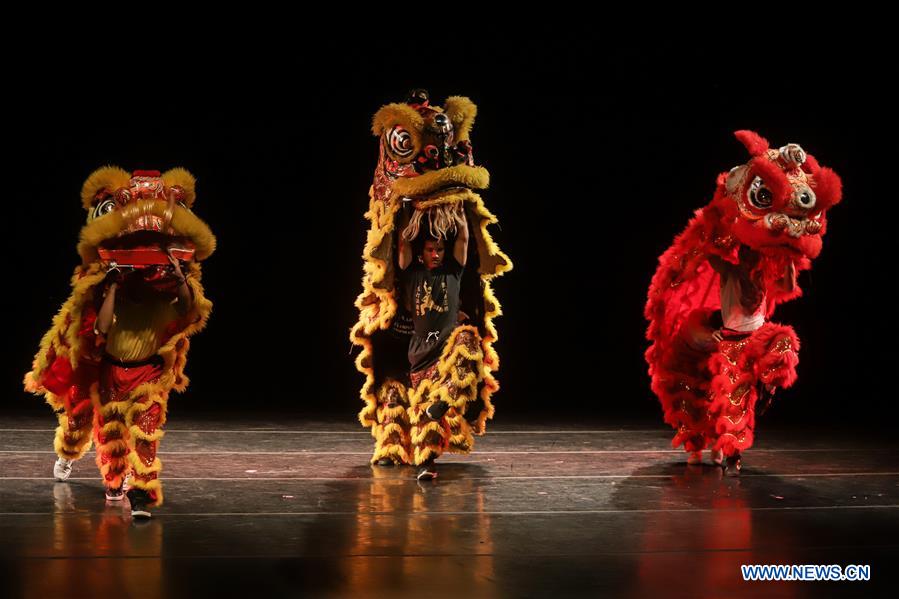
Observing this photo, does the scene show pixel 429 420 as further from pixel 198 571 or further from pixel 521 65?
pixel 521 65

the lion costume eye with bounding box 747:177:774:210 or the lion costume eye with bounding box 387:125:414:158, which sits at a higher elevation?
the lion costume eye with bounding box 387:125:414:158

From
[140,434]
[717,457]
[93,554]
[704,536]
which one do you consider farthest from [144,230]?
[717,457]

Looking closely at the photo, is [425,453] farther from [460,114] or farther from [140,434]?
[460,114]

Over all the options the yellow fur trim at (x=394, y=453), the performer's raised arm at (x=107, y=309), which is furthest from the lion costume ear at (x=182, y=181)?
the yellow fur trim at (x=394, y=453)

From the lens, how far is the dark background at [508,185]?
298 inches

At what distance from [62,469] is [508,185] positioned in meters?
3.71

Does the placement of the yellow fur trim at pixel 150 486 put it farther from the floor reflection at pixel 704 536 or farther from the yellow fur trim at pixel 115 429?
the floor reflection at pixel 704 536

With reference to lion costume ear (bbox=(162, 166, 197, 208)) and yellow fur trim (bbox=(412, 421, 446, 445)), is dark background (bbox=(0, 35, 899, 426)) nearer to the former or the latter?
yellow fur trim (bbox=(412, 421, 446, 445))

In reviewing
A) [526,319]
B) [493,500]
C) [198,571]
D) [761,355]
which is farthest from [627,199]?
[198,571]

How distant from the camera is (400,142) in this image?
5383 mm

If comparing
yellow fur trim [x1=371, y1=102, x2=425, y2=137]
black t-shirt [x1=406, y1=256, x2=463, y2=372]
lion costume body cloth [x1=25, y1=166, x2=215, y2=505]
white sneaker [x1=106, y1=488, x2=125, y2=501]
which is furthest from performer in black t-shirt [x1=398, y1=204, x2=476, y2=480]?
white sneaker [x1=106, y1=488, x2=125, y2=501]

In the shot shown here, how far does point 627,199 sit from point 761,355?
2871 mm

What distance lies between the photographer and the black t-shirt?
5355mm

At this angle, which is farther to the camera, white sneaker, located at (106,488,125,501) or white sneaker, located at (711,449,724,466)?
white sneaker, located at (711,449,724,466)
